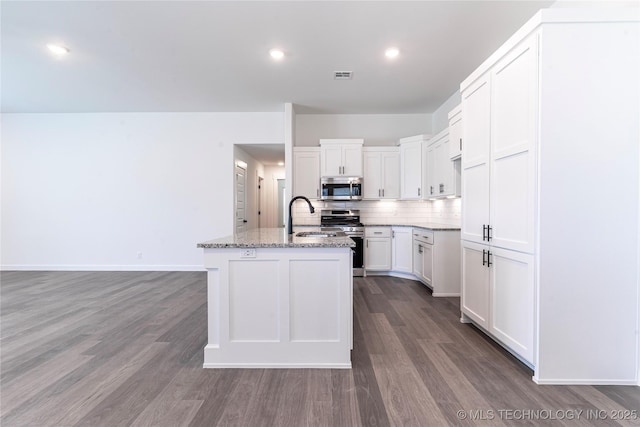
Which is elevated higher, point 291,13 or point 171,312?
point 291,13

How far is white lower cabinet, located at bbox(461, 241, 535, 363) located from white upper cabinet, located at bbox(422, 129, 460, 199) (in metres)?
1.37

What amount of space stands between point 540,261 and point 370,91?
11.2 ft

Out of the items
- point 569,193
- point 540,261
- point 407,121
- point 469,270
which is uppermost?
point 407,121

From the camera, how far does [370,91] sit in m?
4.42

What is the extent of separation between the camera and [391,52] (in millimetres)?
3301

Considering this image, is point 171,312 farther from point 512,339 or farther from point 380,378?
point 512,339

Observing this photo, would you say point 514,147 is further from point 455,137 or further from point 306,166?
point 306,166

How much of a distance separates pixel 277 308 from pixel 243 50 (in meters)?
2.81

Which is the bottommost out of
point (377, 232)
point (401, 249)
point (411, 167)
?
point (401, 249)

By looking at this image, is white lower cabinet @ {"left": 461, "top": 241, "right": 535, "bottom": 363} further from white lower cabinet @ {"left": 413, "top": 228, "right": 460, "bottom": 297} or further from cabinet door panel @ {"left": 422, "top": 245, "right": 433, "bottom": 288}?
cabinet door panel @ {"left": 422, "top": 245, "right": 433, "bottom": 288}

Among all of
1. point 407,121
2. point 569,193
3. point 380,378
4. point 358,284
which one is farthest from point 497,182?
point 407,121

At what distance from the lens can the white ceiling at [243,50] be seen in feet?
8.56

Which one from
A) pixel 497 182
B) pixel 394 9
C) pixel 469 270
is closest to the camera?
pixel 497 182

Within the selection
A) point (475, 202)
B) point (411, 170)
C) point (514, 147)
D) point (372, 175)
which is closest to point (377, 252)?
point (372, 175)
